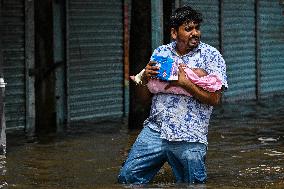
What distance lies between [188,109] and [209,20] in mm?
12921

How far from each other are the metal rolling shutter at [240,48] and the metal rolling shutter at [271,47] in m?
0.40

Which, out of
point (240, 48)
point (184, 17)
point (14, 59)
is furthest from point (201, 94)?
point (240, 48)

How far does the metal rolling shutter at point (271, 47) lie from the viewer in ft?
74.1

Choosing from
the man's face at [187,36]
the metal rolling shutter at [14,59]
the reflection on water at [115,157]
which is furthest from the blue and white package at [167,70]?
the metal rolling shutter at [14,59]

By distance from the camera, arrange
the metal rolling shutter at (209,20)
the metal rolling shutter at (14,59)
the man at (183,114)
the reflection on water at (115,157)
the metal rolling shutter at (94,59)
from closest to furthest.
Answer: the man at (183,114)
the reflection on water at (115,157)
the metal rolling shutter at (14,59)
the metal rolling shutter at (94,59)
the metal rolling shutter at (209,20)

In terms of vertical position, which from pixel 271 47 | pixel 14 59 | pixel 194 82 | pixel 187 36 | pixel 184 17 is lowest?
pixel 271 47

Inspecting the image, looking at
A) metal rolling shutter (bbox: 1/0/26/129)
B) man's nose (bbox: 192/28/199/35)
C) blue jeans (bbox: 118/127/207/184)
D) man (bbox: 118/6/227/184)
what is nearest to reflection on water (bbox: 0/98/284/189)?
blue jeans (bbox: 118/127/207/184)

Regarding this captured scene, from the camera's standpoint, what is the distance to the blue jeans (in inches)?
310

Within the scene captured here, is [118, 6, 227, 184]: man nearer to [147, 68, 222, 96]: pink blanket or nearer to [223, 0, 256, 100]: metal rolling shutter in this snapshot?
[147, 68, 222, 96]: pink blanket

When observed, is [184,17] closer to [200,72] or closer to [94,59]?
[200,72]

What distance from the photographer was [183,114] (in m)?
7.86

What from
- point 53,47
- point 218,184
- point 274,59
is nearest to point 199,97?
point 218,184

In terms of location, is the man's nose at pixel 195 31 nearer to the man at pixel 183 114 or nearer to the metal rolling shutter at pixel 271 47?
the man at pixel 183 114

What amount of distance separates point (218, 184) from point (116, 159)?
3053 millimetres
